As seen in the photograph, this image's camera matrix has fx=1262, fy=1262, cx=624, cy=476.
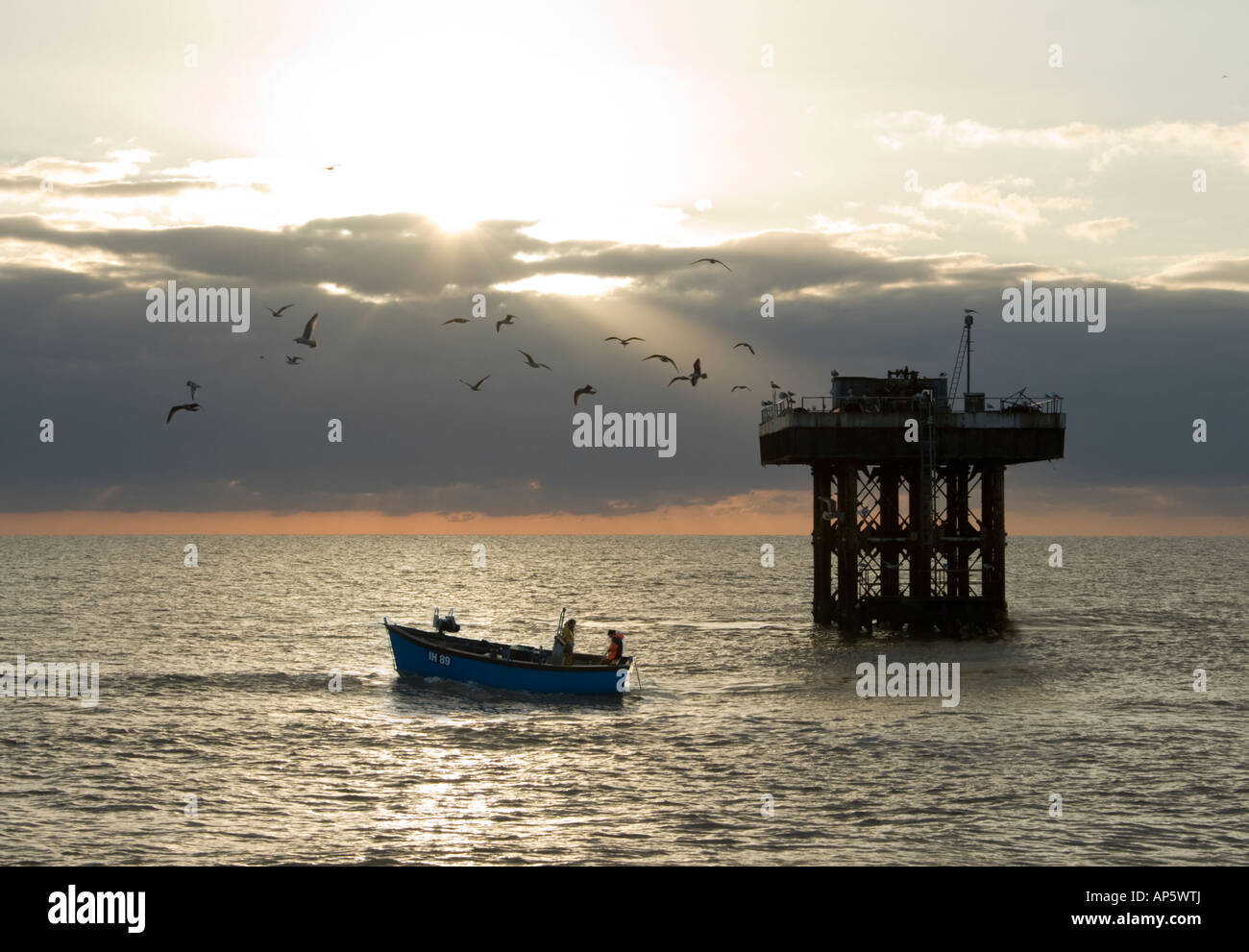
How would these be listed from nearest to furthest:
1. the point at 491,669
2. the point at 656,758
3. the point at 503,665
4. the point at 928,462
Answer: the point at 656,758 < the point at 503,665 < the point at 491,669 < the point at 928,462

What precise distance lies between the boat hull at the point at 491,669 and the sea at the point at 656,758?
687 millimetres

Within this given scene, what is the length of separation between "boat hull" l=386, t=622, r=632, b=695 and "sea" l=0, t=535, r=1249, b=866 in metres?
0.69

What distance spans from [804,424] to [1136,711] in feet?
74.2

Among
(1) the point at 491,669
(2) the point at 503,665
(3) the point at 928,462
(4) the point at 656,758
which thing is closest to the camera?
(4) the point at 656,758

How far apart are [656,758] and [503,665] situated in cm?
1322

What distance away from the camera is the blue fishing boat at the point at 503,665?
47.3m

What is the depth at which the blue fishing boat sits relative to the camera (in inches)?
1863

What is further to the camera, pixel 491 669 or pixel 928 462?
pixel 928 462

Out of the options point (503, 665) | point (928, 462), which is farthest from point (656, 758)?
point (928, 462)

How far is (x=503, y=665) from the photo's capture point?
48.2m

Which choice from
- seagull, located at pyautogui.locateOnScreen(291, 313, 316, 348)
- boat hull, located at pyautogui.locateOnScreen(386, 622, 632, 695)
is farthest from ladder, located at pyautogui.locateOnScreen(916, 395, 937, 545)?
seagull, located at pyautogui.locateOnScreen(291, 313, 316, 348)

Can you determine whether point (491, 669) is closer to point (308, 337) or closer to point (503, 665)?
point (503, 665)

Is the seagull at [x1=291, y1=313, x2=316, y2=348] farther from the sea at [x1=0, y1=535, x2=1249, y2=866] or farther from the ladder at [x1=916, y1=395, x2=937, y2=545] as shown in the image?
the ladder at [x1=916, y1=395, x2=937, y2=545]
